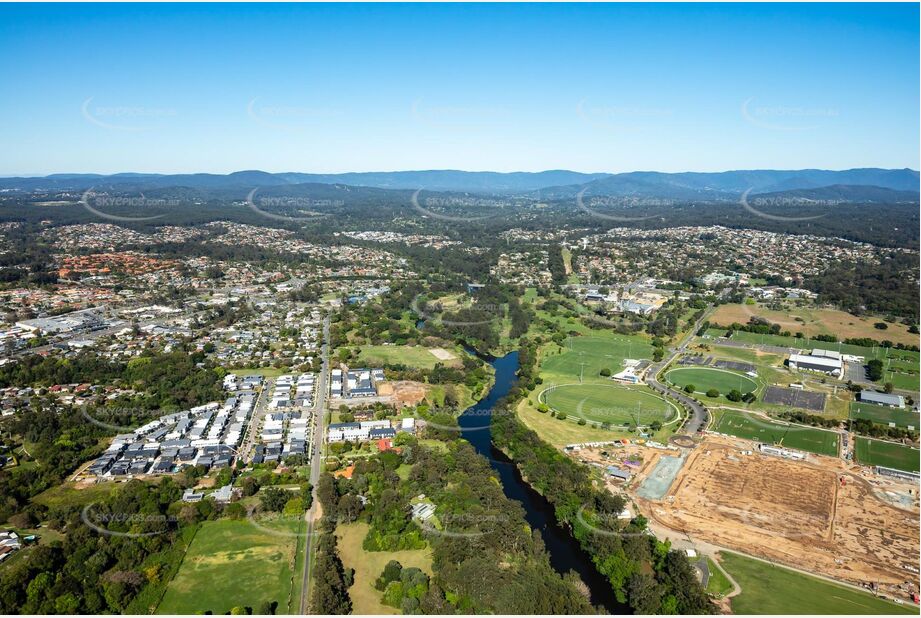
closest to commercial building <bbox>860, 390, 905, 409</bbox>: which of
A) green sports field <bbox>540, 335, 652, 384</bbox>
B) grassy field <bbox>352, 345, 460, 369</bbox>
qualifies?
green sports field <bbox>540, 335, 652, 384</bbox>

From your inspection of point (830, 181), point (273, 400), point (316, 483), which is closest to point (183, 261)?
point (273, 400)

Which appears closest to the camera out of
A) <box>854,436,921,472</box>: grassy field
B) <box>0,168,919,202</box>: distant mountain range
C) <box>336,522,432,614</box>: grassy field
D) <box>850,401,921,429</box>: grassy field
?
<box>336,522,432,614</box>: grassy field

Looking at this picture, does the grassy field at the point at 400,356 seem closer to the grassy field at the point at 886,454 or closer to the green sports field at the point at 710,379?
the green sports field at the point at 710,379

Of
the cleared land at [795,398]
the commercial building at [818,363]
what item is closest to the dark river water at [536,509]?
the cleared land at [795,398]

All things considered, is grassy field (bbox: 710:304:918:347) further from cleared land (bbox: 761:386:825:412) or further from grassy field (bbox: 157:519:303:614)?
grassy field (bbox: 157:519:303:614)

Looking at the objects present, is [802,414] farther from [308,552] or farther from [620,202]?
[620,202]

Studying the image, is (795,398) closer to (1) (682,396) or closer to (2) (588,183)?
(1) (682,396)
